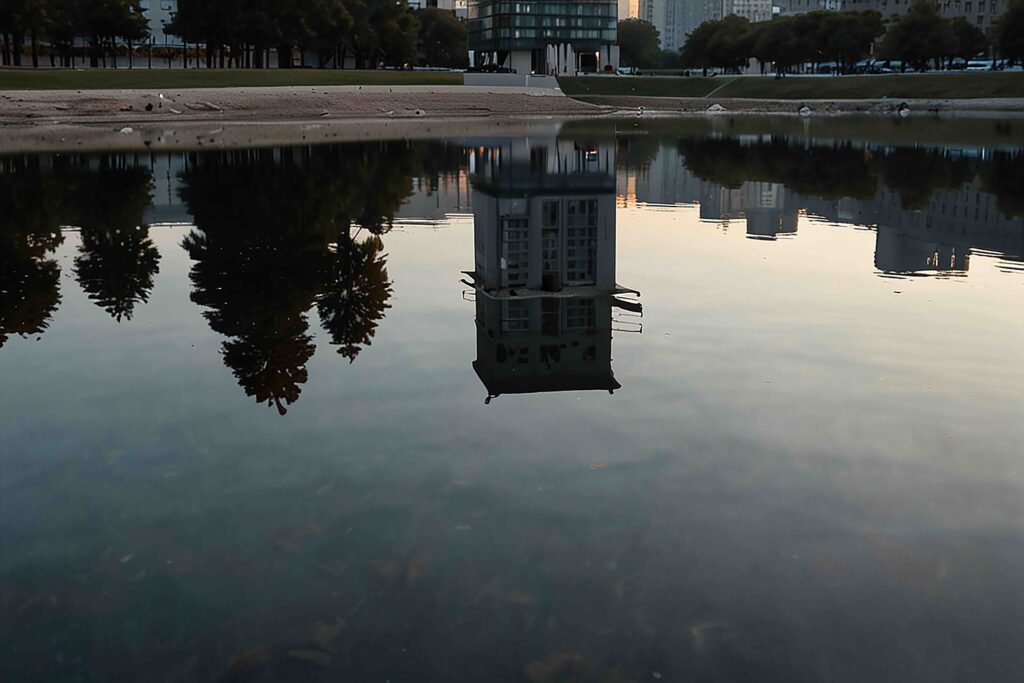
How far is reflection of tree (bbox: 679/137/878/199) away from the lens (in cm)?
4353

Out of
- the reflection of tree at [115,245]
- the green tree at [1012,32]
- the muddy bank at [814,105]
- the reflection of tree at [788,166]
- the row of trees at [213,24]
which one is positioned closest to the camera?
the reflection of tree at [115,245]

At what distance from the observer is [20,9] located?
118 m

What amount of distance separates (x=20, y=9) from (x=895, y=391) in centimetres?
12424

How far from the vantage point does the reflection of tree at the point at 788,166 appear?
143ft

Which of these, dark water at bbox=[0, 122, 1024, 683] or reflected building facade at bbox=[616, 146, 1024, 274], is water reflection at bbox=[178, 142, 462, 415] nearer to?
dark water at bbox=[0, 122, 1024, 683]

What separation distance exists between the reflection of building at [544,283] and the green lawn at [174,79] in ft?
257

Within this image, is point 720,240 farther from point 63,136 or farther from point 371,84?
point 371,84

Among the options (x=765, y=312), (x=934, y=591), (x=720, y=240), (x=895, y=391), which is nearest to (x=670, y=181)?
(x=720, y=240)

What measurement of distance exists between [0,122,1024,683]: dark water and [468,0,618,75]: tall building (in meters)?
172

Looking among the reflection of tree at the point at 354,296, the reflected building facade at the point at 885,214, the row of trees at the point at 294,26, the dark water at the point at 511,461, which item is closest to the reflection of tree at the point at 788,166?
the reflected building facade at the point at 885,214

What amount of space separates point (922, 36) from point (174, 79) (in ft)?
368

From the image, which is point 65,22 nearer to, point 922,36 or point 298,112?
point 298,112

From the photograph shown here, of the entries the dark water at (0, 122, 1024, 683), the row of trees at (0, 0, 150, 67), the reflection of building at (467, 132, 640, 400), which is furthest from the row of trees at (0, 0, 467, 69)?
the dark water at (0, 122, 1024, 683)

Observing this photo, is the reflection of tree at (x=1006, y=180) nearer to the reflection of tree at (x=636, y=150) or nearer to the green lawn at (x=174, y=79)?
the reflection of tree at (x=636, y=150)
